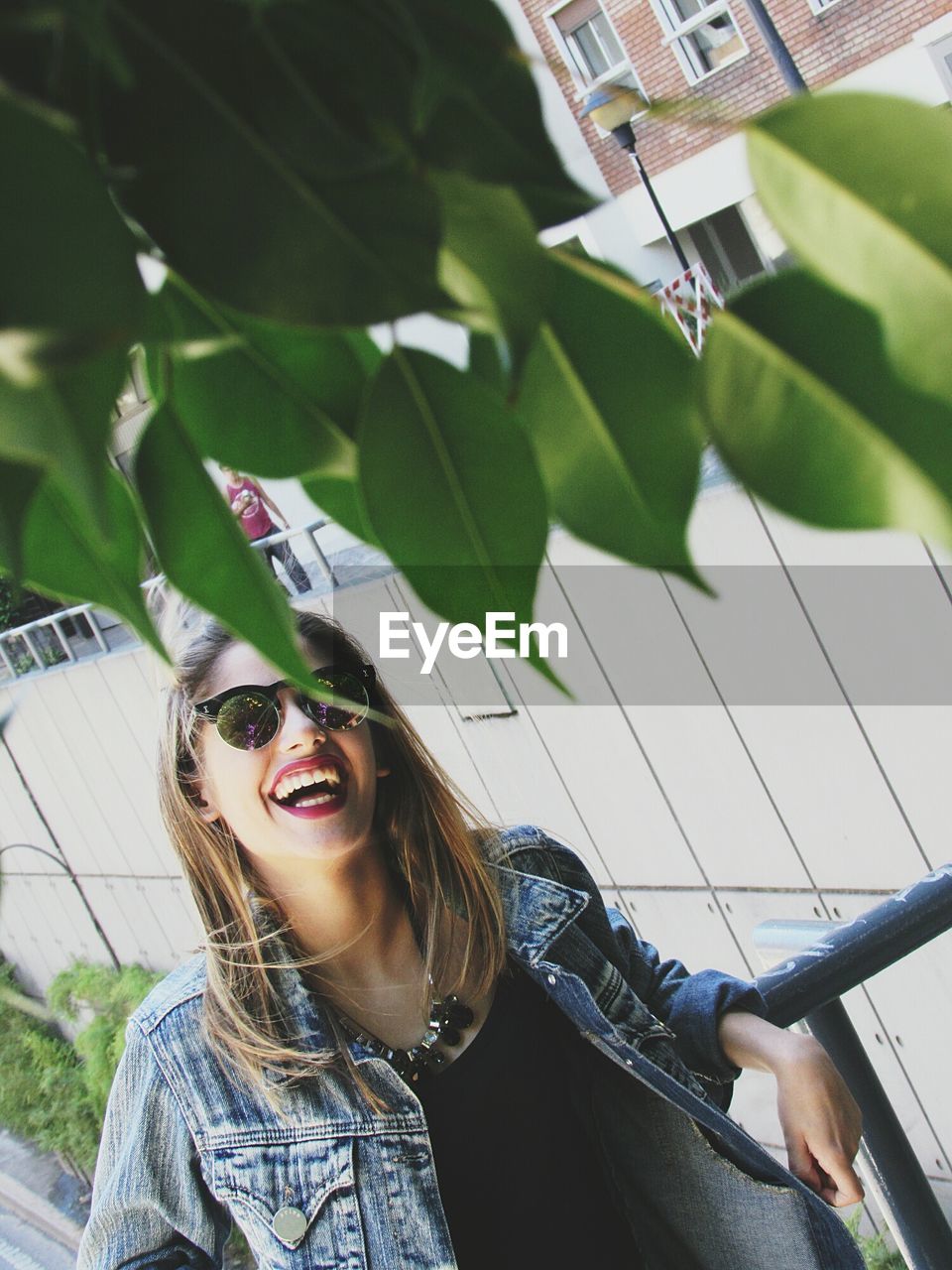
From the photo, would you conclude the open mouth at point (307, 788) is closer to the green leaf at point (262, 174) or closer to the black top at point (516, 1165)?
the black top at point (516, 1165)

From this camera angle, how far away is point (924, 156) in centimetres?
18

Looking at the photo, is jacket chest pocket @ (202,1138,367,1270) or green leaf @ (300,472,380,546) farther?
jacket chest pocket @ (202,1138,367,1270)

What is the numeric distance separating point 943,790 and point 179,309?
404 centimetres

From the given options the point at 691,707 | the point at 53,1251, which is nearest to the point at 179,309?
the point at 691,707

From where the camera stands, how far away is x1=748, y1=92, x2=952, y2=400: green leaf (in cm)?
17

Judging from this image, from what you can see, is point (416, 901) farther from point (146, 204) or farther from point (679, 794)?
point (679, 794)

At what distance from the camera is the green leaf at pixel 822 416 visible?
6.8 inches

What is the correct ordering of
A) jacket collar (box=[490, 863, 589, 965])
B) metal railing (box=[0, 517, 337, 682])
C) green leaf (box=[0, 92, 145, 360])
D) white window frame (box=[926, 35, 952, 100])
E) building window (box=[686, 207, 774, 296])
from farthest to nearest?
building window (box=[686, 207, 774, 296]), white window frame (box=[926, 35, 952, 100]), metal railing (box=[0, 517, 337, 682]), jacket collar (box=[490, 863, 589, 965]), green leaf (box=[0, 92, 145, 360])

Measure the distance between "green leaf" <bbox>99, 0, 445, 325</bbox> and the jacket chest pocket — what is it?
1.30 m

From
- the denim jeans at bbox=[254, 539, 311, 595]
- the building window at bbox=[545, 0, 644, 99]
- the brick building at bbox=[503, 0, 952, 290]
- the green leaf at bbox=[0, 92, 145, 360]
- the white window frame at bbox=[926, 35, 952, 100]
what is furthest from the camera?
the building window at bbox=[545, 0, 644, 99]

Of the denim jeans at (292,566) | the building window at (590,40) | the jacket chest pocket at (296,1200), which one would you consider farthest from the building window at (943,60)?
the jacket chest pocket at (296,1200)

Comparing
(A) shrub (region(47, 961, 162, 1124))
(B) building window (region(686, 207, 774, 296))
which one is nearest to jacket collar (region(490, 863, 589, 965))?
(A) shrub (region(47, 961, 162, 1124))

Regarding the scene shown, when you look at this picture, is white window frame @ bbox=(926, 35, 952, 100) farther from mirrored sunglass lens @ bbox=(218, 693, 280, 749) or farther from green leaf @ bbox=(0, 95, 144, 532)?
green leaf @ bbox=(0, 95, 144, 532)

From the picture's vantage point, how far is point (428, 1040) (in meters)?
1.43
